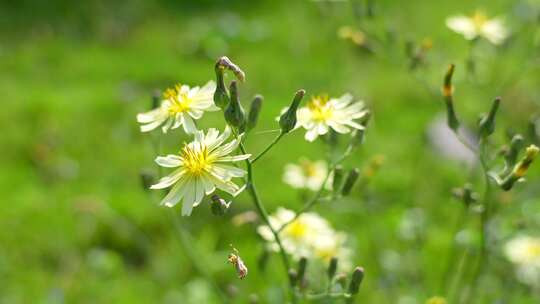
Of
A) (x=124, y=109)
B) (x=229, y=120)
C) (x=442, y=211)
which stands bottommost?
(x=442, y=211)

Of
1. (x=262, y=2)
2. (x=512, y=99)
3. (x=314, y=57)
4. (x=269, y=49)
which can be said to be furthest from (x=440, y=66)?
(x=262, y=2)

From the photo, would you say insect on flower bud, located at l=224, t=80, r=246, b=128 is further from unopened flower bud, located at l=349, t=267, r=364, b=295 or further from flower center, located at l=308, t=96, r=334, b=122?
unopened flower bud, located at l=349, t=267, r=364, b=295

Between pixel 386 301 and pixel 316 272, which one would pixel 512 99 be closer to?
pixel 386 301

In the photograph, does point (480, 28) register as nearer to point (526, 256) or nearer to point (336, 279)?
point (526, 256)

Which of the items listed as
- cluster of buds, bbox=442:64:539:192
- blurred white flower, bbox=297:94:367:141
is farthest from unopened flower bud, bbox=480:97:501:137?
blurred white flower, bbox=297:94:367:141

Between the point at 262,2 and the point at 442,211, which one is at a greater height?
the point at 262,2

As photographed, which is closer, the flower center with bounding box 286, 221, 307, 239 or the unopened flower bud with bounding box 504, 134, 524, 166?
the unopened flower bud with bounding box 504, 134, 524, 166

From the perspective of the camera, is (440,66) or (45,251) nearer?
(45,251)
